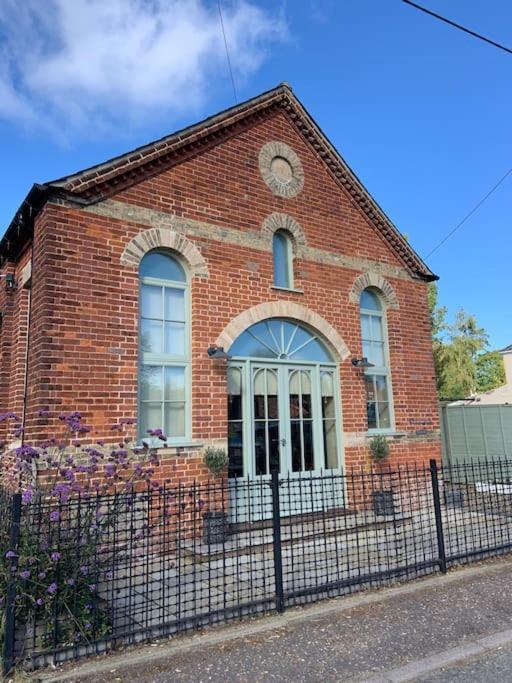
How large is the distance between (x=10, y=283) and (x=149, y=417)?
3304 millimetres

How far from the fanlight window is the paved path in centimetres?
407

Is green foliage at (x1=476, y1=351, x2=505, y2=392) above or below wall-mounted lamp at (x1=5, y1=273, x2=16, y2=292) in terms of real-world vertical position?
above

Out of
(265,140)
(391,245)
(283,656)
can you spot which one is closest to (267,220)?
(265,140)

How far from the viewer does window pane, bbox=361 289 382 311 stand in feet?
32.5

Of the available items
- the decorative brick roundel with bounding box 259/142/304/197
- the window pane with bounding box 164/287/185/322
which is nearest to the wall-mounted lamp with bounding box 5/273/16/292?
the window pane with bounding box 164/287/185/322

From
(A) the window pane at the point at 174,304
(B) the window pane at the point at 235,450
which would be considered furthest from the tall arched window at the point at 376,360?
(A) the window pane at the point at 174,304

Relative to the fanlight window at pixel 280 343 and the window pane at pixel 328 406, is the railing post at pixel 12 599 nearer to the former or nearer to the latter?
the fanlight window at pixel 280 343

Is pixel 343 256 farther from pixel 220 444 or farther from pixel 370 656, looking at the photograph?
pixel 370 656

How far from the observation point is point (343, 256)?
9570 mm

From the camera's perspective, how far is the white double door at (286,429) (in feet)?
25.5

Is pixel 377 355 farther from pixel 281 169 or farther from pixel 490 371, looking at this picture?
pixel 490 371

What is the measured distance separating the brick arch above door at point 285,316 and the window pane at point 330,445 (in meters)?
1.18

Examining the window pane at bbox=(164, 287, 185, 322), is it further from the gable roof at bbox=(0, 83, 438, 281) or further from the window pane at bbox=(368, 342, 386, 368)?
the window pane at bbox=(368, 342, 386, 368)

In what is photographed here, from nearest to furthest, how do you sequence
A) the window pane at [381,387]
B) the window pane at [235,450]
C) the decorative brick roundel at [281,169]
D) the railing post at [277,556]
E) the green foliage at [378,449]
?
the railing post at [277,556] → the window pane at [235,450] → the green foliage at [378,449] → the decorative brick roundel at [281,169] → the window pane at [381,387]
